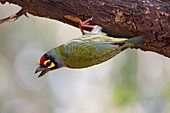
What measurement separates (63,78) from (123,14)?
5.92 metres

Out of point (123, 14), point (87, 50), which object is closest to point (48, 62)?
point (87, 50)

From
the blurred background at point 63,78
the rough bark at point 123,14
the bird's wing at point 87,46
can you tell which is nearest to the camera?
the rough bark at point 123,14

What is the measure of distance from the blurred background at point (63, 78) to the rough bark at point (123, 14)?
3.62 m

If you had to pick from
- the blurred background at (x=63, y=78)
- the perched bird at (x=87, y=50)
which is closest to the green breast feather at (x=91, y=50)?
the perched bird at (x=87, y=50)

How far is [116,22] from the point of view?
2.55 meters

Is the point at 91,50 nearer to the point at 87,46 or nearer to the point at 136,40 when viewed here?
the point at 87,46

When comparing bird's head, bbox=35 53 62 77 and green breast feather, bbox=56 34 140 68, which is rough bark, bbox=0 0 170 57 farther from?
bird's head, bbox=35 53 62 77

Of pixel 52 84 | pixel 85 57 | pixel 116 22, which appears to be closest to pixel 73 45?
pixel 85 57

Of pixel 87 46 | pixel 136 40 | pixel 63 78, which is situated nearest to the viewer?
pixel 136 40

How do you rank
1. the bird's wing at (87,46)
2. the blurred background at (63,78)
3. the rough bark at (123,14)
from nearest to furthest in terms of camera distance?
the rough bark at (123,14), the bird's wing at (87,46), the blurred background at (63,78)

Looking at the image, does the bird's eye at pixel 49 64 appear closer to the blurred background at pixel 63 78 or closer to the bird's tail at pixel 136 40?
the bird's tail at pixel 136 40

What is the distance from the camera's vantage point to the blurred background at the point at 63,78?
6.41 m

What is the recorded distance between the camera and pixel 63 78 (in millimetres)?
8359

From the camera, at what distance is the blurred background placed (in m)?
6.41
